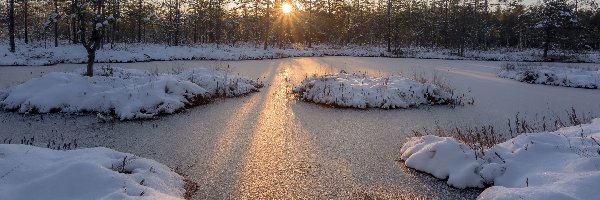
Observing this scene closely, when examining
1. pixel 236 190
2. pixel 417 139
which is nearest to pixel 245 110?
pixel 417 139

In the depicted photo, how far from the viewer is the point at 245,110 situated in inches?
384

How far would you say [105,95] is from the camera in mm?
9352

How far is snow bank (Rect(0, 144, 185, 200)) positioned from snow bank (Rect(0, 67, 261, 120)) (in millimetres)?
4062

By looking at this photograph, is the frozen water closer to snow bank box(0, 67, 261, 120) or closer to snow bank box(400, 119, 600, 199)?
snow bank box(400, 119, 600, 199)

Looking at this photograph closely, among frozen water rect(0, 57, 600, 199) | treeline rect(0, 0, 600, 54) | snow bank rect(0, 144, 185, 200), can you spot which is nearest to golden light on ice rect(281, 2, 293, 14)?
treeline rect(0, 0, 600, 54)

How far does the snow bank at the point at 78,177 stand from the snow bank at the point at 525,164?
→ 10.5 feet

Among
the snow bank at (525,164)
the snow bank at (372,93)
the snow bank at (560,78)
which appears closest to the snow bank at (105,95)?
the snow bank at (372,93)

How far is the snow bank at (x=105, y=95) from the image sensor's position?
895 cm

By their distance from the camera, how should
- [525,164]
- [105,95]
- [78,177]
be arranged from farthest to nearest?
[105,95], [525,164], [78,177]

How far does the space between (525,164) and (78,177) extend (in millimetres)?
4811

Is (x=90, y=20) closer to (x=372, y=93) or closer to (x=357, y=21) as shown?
(x=372, y=93)

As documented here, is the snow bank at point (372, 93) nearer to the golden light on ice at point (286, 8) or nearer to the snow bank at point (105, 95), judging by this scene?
the snow bank at point (105, 95)

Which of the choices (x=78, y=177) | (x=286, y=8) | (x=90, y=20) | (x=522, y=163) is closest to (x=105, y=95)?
(x=90, y=20)

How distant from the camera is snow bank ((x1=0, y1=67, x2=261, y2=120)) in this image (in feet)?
29.4
